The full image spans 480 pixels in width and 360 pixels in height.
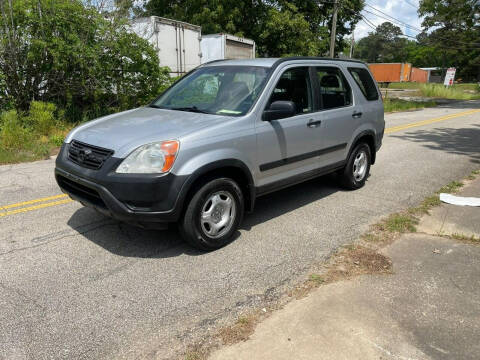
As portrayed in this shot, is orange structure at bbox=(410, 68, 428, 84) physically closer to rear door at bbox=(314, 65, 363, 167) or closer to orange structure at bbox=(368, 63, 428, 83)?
orange structure at bbox=(368, 63, 428, 83)

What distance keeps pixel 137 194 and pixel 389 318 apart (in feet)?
7.43

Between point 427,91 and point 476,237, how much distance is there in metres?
32.6

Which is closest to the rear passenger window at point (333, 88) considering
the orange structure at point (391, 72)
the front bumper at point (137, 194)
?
the front bumper at point (137, 194)

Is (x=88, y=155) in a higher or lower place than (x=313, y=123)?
lower

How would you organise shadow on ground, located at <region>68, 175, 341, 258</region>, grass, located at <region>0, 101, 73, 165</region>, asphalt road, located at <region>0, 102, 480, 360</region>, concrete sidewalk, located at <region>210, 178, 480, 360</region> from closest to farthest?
concrete sidewalk, located at <region>210, 178, 480, 360</region>, asphalt road, located at <region>0, 102, 480, 360</region>, shadow on ground, located at <region>68, 175, 341, 258</region>, grass, located at <region>0, 101, 73, 165</region>

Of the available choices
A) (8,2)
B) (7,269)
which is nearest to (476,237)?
(7,269)

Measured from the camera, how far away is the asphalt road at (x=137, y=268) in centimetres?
281

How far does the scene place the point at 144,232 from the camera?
14.7 feet

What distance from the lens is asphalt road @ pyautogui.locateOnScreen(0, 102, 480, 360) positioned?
111 inches

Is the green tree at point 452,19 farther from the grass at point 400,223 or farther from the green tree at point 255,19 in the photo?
the grass at point 400,223

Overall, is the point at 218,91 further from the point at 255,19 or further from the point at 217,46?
the point at 255,19

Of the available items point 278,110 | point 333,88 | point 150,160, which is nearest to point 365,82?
point 333,88

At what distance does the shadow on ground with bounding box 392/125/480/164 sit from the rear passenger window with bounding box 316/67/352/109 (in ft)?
14.9

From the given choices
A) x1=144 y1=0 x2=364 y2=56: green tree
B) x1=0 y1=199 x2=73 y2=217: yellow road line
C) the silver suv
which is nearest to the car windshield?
the silver suv
